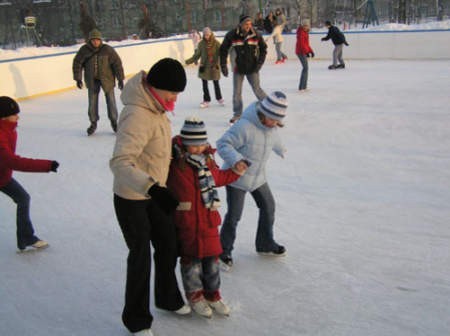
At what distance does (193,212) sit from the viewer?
2461 millimetres

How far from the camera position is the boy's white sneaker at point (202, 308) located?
102 inches

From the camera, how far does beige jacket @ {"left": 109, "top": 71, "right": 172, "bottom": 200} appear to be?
204 cm

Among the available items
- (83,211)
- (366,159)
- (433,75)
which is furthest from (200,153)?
(433,75)

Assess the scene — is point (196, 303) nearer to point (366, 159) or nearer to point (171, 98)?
point (171, 98)

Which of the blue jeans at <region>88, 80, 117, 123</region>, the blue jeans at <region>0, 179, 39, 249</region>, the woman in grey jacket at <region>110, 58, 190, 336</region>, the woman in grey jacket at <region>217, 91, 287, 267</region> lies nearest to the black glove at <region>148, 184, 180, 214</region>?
the woman in grey jacket at <region>110, 58, 190, 336</region>

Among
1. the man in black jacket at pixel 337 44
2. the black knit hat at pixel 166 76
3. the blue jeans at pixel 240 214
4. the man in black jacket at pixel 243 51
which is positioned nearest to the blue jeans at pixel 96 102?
the man in black jacket at pixel 243 51

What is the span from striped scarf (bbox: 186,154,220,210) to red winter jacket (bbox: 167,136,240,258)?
0.07 ft

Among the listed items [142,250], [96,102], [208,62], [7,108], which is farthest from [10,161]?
[208,62]

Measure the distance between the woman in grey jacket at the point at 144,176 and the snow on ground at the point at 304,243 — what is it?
13.1 inches

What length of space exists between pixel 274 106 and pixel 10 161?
4.94 feet

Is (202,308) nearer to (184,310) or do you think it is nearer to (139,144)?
(184,310)

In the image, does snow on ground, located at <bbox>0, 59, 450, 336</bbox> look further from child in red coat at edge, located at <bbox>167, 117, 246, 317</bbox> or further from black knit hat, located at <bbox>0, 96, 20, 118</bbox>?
black knit hat, located at <bbox>0, 96, 20, 118</bbox>

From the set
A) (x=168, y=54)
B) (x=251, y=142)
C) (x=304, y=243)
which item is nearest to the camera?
(x=251, y=142)

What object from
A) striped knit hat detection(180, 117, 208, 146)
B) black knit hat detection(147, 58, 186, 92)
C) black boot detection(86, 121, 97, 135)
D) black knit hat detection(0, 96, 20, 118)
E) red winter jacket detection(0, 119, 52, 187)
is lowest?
black boot detection(86, 121, 97, 135)
